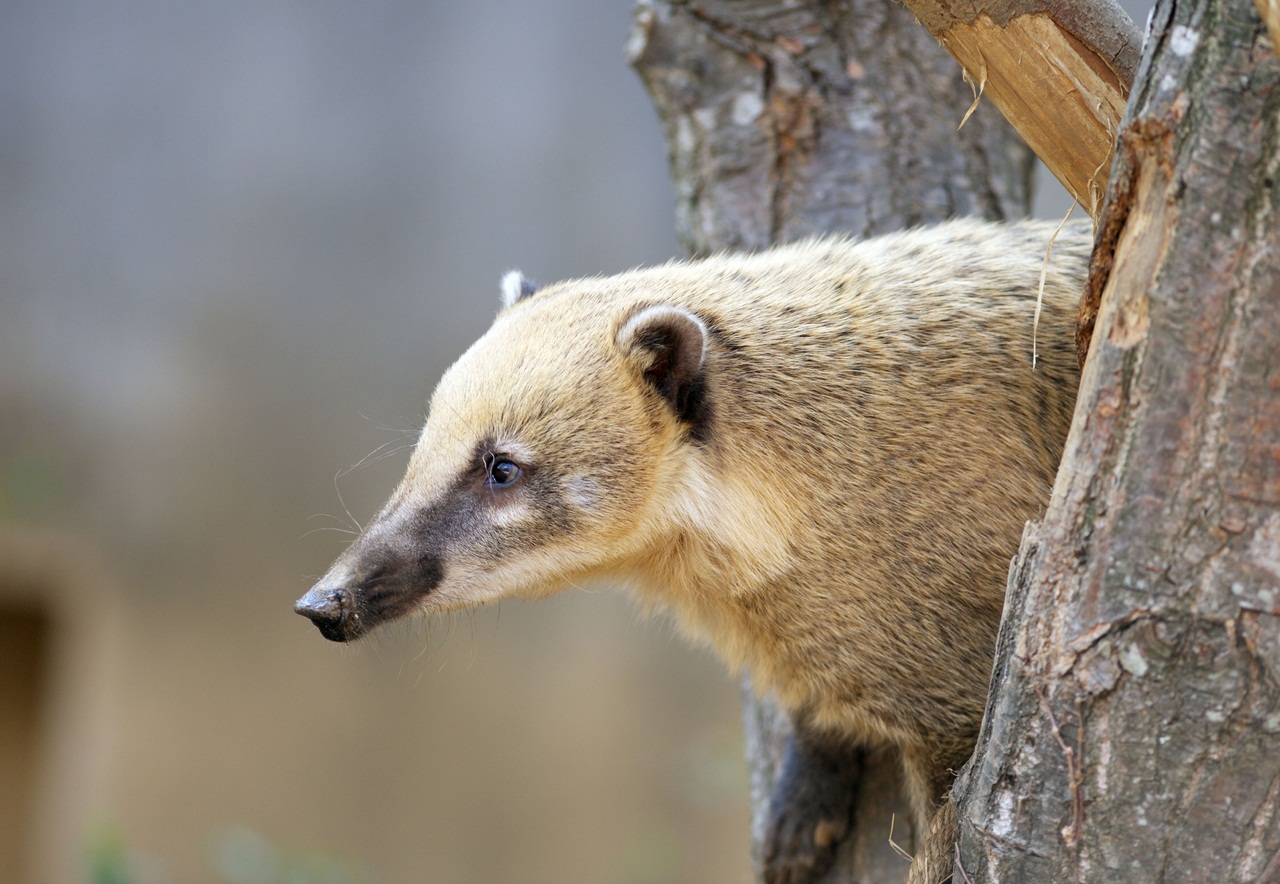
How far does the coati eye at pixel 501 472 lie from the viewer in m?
2.51

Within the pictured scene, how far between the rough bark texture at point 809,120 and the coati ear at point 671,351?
105 cm

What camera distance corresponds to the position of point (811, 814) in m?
3.07

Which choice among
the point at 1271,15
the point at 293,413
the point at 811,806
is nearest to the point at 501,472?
the point at 811,806

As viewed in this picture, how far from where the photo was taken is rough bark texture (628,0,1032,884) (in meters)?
3.31

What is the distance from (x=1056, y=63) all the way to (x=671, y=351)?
920mm

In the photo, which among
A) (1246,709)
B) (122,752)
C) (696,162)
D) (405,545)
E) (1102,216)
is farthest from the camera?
(122,752)

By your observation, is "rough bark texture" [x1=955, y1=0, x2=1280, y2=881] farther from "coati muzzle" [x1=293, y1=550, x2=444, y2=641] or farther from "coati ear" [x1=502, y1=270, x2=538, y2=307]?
"coati ear" [x1=502, y1=270, x2=538, y2=307]

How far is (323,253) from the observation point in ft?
20.7

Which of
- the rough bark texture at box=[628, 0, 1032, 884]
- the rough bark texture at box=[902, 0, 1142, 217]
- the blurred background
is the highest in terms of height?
the rough bark texture at box=[902, 0, 1142, 217]

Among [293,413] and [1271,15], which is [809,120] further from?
[293,413]

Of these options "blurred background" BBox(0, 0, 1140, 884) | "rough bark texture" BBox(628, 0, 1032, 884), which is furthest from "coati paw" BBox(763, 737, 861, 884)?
"blurred background" BBox(0, 0, 1140, 884)

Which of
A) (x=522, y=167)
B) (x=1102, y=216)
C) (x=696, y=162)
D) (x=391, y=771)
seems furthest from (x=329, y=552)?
(x=1102, y=216)

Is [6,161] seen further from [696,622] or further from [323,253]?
[696,622]

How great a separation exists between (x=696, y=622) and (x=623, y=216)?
426 centimetres
